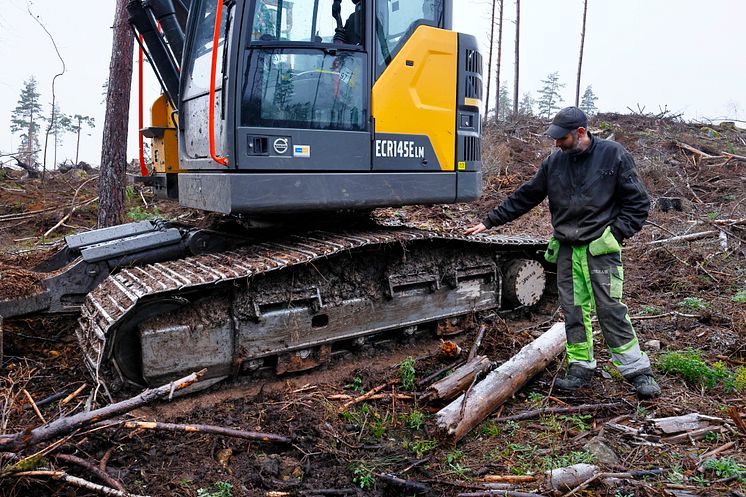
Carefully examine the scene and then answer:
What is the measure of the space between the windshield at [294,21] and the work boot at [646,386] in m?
3.28

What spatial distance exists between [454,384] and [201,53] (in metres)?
3.17

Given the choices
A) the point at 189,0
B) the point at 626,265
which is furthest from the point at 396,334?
the point at 626,265

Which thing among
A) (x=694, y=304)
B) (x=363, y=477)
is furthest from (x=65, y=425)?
(x=694, y=304)

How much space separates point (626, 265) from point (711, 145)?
1067 cm

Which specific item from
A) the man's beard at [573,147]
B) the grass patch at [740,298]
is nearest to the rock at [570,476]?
the man's beard at [573,147]

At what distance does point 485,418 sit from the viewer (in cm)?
392

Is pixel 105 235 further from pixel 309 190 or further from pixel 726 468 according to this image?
pixel 726 468

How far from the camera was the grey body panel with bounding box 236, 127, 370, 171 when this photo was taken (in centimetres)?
411

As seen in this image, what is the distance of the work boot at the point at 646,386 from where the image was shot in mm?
4191

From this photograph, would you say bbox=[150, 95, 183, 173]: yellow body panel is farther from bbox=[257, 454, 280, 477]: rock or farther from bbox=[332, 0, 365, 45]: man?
bbox=[257, 454, 280, 477]: rock

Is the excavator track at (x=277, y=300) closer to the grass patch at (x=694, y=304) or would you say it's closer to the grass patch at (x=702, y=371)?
the grass patch at (x=702, y=371)

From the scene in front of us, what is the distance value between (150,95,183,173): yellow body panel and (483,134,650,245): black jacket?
324cm

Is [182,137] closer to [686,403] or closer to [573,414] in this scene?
[573,414]

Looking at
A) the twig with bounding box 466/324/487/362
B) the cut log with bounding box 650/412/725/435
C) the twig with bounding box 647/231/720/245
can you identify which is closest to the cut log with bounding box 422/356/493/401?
the twig with bounding box 466/324/487/362
